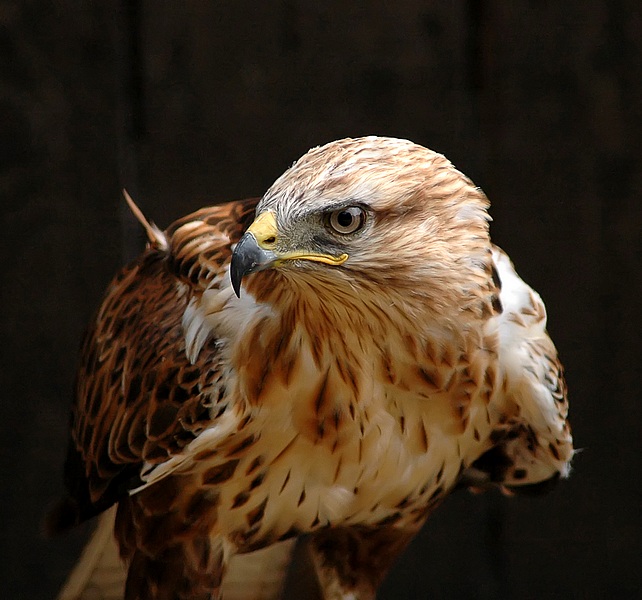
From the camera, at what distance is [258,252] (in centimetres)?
117

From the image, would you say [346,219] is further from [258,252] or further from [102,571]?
[102,571]

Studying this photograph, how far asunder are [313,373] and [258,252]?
314 millimetres

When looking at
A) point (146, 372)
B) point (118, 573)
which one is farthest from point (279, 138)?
point (118, 573)

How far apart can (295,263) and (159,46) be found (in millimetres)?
1040

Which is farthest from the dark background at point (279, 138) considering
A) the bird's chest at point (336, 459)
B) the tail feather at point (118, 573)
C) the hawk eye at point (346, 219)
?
the hawk eye at point (346, 219)

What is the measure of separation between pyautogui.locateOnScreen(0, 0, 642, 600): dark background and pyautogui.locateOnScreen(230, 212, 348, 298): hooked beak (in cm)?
102

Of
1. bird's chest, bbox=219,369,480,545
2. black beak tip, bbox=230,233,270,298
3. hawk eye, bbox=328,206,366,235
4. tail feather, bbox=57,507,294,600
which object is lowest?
tail feather, bbox=57,507,294,600

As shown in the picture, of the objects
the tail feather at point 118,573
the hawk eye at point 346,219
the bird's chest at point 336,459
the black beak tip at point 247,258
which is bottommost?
the tail feather at point 118,573

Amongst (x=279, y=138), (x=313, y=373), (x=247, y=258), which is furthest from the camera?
(x=279, y=138)

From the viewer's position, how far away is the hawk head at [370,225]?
3.88 feet

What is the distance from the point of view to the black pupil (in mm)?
1195

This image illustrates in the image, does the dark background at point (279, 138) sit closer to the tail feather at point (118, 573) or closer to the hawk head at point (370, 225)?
the tail feather at point (118, 573)

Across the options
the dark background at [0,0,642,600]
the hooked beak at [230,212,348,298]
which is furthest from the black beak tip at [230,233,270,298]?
the dark background at [0,0,642,600]

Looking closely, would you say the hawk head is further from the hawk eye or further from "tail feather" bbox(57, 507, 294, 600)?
"tail feather" bbox(57, 507, 294, 600)
